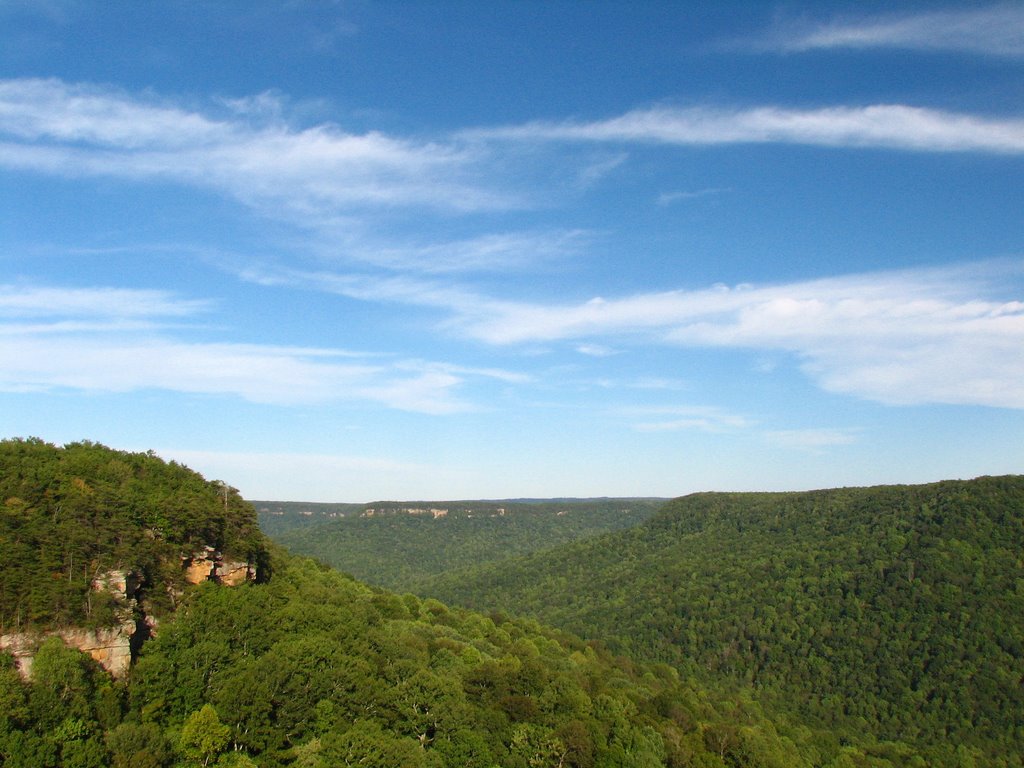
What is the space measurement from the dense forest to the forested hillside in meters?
78.5

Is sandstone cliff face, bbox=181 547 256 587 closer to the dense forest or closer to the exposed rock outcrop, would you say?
the dense forest

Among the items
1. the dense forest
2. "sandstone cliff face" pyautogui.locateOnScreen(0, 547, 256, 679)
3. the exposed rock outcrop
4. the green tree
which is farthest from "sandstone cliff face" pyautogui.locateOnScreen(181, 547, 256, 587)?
the green tree

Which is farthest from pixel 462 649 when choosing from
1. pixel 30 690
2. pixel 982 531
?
pixel 982 531

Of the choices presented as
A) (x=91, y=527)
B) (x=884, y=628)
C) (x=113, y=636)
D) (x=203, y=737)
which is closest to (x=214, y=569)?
(x=91, y=527)

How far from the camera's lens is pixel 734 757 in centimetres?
6638

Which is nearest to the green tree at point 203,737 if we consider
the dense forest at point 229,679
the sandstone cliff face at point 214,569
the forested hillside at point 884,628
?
the dense forest at point 229,679

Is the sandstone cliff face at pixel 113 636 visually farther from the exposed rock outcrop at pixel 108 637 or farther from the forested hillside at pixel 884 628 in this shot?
the forested hillside at pixel 884 628

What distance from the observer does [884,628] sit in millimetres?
154750

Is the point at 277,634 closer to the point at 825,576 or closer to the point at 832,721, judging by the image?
the point at 832,721

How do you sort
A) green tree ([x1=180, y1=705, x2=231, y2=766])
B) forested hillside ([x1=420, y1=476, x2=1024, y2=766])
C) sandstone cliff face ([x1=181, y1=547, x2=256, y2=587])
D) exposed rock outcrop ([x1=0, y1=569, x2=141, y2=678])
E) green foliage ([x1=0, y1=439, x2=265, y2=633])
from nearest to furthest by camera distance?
exposed rock outcrop ([x1=0, y1=569, x2=141, y2=678]), green tree ([x1=180, y1=705, x2=231, y2=766]), green foliage ([x1=0, y1=439, x2=265, y2=633]), sandstone cliff face ([x1=181, y1=547, x2=256, y2=587]), forested hillside ([x1=420, y1=476, x2=1024, y2=766])

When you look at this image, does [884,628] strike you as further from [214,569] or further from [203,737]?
[203,737]

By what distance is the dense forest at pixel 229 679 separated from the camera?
4006 cm

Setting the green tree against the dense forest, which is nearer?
the dense forest

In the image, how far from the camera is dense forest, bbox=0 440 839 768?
40062mm
